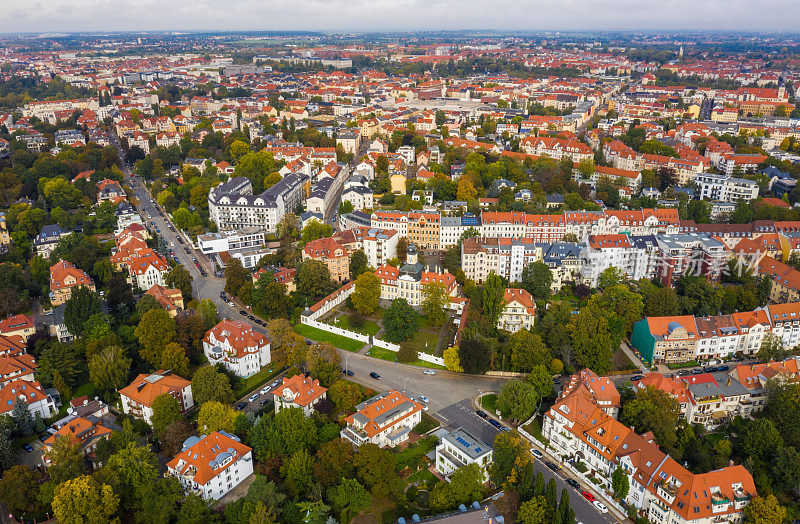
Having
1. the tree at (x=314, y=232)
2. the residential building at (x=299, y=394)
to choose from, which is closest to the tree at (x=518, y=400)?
the residential building at (x=299, y=394)

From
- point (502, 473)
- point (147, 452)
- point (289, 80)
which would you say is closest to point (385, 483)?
point (502, 473)

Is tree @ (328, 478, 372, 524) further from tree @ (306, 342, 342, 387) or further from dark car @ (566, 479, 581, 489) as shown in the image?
dark car @ (566, 479, 581, 489)

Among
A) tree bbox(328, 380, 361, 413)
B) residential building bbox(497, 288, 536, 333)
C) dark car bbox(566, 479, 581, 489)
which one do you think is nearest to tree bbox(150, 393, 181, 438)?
tree bbox(328, 380, 361, 413)

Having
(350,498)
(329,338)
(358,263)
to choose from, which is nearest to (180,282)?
(329,338)

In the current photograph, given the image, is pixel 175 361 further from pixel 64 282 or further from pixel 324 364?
pixel 64 282

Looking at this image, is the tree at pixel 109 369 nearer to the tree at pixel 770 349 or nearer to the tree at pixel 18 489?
the tree at pixel 18 489

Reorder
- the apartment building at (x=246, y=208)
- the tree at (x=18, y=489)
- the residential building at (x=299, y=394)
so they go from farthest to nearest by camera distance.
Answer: the apartment building at (x=246, y=208)
the residential building at (x=299, y=394)
the tree at (x=18, y=489)
